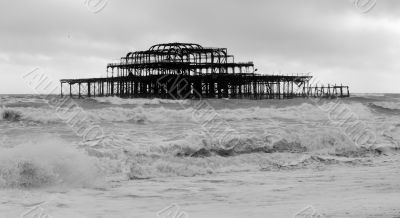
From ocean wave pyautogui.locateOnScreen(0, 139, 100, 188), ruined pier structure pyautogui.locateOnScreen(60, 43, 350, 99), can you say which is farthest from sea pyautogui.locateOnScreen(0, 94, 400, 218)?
ruined pier structure pyautogui.locateOnScreen(60, 43, 350, 99)

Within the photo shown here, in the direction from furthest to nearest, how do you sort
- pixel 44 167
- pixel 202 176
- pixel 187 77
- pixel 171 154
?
pixel 187 77
pixel 171 154
pixel 202 176
pixel 44 167

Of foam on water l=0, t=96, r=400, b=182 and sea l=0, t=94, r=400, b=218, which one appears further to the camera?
foam on water l=0, t=96, r=400, b=182

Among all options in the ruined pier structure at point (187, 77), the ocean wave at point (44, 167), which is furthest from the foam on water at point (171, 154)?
the ruined pier structure at point (187, 77)

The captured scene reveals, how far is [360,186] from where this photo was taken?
10.4 metres

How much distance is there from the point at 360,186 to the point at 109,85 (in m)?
62.9

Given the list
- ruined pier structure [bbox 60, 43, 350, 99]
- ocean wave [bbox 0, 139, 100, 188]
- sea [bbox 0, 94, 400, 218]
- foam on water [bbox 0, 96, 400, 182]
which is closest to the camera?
sea [bbox 0, 94, 400, 218]

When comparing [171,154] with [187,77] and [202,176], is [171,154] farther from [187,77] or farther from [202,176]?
[187,77]

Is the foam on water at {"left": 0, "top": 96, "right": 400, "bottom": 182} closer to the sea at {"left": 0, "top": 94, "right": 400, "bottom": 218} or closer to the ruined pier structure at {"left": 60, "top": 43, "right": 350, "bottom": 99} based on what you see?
the sea at {"left": 0, "top": 94, "right": 400, "bottom": 218}

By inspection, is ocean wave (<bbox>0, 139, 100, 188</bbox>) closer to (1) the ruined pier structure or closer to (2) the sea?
(2) the sea

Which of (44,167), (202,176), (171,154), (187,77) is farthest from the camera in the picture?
(187,77)

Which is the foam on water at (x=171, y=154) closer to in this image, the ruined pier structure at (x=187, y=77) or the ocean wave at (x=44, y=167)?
the ocean wave at (x=44, y=167)

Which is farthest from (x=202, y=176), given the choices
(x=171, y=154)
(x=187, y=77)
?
(x=187, y=77)

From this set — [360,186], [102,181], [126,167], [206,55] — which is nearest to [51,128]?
[126,167]

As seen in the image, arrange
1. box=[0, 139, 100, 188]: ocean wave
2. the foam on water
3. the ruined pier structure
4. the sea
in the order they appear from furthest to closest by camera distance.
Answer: the ruined pier structure → the foam on water → box=[0, 139, 100, 188]: ocean wave → the sea
